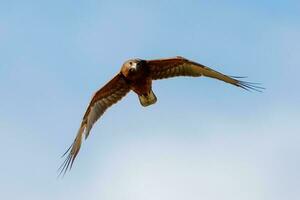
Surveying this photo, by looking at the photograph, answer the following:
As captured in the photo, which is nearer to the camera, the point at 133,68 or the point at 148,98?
the point at 133,68

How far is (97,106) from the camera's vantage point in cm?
2259

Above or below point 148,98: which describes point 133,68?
above

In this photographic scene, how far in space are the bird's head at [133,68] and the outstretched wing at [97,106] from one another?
3.00 feet

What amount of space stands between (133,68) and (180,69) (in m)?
1.48

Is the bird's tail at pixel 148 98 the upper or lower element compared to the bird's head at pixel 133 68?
lower

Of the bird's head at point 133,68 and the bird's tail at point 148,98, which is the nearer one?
the bird's head at point 133,68

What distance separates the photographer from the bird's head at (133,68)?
21.1 meters

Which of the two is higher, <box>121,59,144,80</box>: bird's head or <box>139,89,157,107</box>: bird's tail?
<box>121,59,144,80</box>: bird's head

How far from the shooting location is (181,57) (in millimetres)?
21656

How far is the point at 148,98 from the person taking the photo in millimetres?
21516

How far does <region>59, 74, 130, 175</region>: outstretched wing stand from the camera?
22.2m

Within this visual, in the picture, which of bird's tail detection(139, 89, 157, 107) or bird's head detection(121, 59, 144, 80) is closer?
bird's head detection(121, 59, 144, 80)

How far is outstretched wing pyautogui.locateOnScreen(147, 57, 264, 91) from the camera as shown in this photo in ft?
70.9

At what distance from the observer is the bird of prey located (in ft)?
70.0
